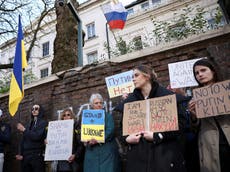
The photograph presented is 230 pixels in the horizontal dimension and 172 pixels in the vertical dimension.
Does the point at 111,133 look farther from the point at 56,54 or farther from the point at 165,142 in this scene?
the point at 56,54

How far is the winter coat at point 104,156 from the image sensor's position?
3.29 metres

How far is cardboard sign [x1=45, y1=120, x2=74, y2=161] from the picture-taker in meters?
3.81

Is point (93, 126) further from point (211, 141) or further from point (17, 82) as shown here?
point (17, 82)

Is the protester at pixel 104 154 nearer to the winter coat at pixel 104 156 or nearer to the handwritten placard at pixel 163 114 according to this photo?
the winter coat at pixel 104 156

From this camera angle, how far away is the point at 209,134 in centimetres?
229

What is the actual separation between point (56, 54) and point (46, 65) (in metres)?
19.9

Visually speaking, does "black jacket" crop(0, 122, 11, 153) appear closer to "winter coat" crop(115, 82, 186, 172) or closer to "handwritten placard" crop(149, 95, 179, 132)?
"winter coat" crop(115, 82, 186, 172)

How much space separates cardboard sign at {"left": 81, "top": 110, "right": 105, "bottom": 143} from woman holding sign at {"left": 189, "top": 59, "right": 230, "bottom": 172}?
1380 mm

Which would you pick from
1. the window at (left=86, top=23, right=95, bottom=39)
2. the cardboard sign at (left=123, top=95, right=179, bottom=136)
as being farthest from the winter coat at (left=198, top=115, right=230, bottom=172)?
the window at (left=86, top=23, right=95, bottom=39)

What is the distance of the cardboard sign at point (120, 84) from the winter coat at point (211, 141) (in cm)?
187

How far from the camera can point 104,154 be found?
3.33 m

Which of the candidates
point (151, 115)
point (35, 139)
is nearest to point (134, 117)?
point (151, 115)

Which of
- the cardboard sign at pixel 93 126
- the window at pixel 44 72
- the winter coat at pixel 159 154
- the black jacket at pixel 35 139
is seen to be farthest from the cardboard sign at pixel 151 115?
the window at pixel 44 72

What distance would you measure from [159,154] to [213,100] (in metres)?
0.75
